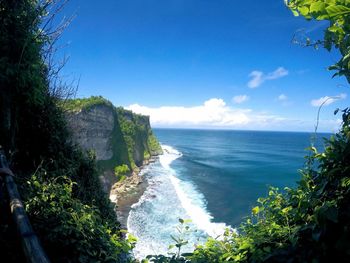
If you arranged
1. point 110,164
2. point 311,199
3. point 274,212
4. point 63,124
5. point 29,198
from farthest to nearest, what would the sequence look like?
point 110,164
point 63,124
point 29,198
point 274,212
point 311,199

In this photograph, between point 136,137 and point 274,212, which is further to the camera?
point 136,137

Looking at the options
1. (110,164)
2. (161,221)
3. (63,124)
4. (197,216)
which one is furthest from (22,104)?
(110,164)

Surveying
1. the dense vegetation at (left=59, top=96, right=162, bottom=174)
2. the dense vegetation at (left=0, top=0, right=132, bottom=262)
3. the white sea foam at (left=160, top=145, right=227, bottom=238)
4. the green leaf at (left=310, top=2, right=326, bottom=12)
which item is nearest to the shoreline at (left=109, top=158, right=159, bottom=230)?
the dense vegetation at (left=59, top=96, right=162, bottom=174)

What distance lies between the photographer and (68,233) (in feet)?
13.1

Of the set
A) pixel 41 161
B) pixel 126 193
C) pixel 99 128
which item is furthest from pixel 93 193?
pixel 99 128

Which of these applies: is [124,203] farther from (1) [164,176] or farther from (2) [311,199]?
(2) [311,199]

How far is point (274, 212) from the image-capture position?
3.73 metres

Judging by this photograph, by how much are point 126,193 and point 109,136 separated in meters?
20.6

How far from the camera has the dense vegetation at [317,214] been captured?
6.84 feet

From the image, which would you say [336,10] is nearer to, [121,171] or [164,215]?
[164,215]

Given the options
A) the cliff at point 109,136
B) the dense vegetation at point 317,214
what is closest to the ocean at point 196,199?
the cliff at point 109,136

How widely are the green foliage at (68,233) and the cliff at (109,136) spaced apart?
4149cm

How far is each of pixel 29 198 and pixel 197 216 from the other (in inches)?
1323

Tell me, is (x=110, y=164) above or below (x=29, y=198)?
below
